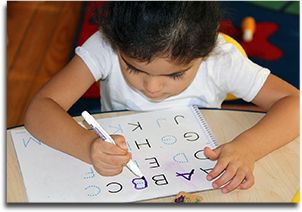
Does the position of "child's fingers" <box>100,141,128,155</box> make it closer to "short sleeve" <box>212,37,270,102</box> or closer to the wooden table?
the wooden table

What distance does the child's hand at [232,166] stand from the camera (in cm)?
55

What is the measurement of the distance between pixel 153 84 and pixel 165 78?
29 millimetres

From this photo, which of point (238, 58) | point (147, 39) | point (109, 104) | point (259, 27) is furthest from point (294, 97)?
point (259, 27)

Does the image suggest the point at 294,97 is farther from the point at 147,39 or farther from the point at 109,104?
the point at 109,104

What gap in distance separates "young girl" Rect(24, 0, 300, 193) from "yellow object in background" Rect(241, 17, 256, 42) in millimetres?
911

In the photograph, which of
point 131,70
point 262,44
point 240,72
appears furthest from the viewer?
point 262,44

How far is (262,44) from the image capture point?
1639 millimetres

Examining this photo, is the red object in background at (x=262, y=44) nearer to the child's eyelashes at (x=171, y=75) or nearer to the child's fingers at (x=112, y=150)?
the child's eyelashes at (x=171, y=75)

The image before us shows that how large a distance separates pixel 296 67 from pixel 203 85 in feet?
2.91

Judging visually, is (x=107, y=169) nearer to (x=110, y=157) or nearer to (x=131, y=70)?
(x=110, y=157)

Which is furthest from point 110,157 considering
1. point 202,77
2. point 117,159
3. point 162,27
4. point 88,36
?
point 88,36

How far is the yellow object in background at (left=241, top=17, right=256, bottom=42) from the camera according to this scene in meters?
1.64

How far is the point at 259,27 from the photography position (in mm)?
1752

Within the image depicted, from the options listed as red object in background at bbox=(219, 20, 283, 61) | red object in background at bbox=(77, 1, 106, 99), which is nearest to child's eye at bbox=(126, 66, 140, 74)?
red object in background at bbox=(77, 1, 106, 99)
